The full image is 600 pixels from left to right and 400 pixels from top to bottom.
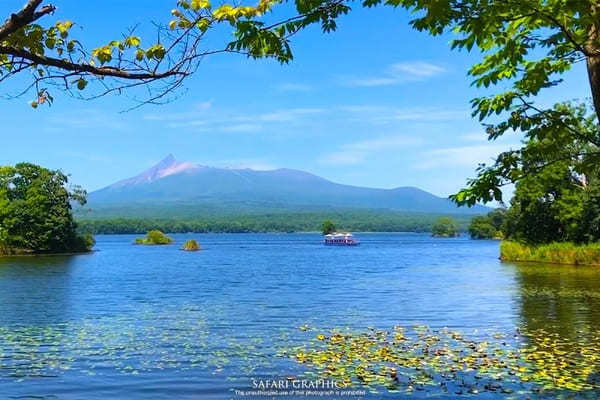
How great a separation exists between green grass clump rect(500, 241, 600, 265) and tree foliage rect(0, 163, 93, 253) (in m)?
76.0

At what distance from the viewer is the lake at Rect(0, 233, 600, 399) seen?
15.8 metres

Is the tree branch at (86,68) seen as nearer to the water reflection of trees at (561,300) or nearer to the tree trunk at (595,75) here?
the tree trunk at (595,75)

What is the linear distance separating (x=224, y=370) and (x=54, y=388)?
471 cm

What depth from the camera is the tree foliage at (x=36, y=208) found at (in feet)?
349

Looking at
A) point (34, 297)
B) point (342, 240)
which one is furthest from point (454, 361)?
point (342, 240)

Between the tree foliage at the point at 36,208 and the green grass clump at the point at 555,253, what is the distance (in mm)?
76032

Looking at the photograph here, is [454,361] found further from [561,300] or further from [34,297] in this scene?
[34,297]

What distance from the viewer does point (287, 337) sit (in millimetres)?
23609

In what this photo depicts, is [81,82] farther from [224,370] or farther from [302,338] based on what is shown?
[302,338]

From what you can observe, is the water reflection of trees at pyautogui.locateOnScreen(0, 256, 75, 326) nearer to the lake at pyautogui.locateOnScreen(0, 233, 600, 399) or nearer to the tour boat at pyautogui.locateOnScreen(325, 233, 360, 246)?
the lake at pyautogui.locateOnScreen(0, 233, 600, 399)

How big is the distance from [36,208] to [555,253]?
8671cm

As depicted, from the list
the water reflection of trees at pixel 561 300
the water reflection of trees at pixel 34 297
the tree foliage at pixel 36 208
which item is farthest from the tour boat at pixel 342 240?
the water reflection of trees at pixel 561 300

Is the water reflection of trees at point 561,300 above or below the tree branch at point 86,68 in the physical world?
below

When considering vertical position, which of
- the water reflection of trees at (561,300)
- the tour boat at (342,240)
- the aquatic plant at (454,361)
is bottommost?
the tour boat at (342,240)
